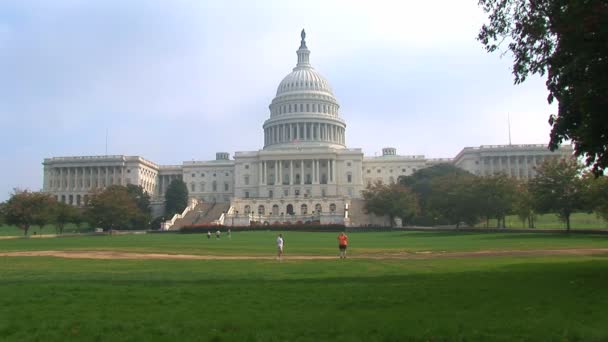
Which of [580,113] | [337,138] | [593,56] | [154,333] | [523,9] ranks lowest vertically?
[154,333]

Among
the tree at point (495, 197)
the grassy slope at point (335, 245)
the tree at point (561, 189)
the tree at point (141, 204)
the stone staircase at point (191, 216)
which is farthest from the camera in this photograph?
the tree at point (141, 204)

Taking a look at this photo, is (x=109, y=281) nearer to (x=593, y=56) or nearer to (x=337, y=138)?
(x=593, y=56)

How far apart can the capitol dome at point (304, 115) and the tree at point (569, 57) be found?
457 feet

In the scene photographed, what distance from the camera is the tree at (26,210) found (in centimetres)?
8862

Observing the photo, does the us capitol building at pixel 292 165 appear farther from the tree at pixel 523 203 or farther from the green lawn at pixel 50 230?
the tree at pixel 523 203

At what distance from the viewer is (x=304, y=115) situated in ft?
545

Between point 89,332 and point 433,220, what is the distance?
98381 mm

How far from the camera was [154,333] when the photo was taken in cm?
1259

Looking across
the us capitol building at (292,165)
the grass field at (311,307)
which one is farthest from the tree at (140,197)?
the grass field at (311,307)

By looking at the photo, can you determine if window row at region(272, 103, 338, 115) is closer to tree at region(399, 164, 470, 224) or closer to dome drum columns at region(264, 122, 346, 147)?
dome drum columns at region(264, 122, 346, 147)

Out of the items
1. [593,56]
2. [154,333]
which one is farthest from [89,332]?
[593,56]

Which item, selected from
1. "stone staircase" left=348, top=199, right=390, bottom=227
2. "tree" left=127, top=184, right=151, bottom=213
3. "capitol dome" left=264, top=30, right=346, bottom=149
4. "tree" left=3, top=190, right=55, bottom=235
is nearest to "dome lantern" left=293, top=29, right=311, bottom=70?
"capitol dome" left=264, top=30, right=346, bottom=149

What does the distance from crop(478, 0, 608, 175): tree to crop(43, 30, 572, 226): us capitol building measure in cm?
11692

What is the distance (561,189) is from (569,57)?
175 ft
